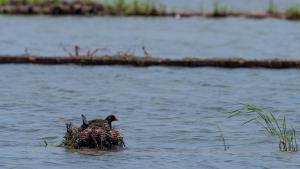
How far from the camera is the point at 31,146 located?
14391 mm

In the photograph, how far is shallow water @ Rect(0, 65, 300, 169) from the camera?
43.9 ft

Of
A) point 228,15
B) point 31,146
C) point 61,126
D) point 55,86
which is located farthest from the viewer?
point 228,15

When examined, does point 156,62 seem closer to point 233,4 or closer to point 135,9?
point 135,9

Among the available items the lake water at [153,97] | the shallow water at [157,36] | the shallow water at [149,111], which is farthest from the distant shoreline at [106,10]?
the shallow water at [149,111]

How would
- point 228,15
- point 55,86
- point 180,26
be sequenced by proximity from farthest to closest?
1. point 228,15
2. point 180,26
3. point 55,86

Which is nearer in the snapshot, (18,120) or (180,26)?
(18,120)

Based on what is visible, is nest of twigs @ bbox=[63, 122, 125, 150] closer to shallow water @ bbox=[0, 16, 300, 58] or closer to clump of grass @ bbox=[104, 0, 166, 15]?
shallow water @ bbox=[0, 16, 300, 58]

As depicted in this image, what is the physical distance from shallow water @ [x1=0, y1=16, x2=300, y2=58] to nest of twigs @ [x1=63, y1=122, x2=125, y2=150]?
533 inches

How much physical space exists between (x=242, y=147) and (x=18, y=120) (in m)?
3.88

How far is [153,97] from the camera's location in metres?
20.2

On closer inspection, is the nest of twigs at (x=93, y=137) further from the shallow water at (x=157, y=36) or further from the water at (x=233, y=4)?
the water at (x=233, y=4)

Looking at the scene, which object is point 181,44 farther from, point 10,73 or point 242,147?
point 242,147

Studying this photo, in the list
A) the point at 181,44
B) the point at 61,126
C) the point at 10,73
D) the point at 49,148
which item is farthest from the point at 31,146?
the point at 181,44

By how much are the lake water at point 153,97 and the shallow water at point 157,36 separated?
1.3 inches
